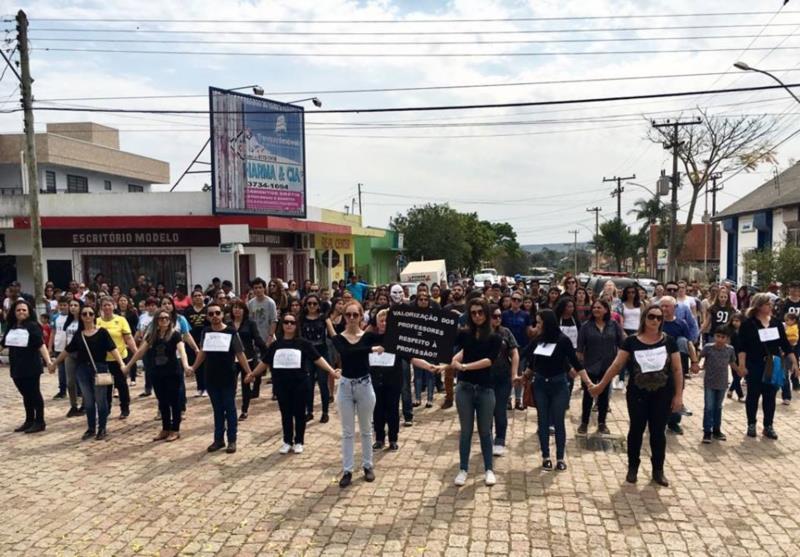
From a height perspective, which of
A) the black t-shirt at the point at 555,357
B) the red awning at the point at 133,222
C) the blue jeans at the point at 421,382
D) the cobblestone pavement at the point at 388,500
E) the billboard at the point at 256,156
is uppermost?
the billboard at the point at 256,156

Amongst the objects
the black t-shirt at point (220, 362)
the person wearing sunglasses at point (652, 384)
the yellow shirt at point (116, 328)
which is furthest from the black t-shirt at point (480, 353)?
the yellow shirt at point (116, 328)

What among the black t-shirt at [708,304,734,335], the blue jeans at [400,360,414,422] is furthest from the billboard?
the black t-shirt at [708,304,734,335]

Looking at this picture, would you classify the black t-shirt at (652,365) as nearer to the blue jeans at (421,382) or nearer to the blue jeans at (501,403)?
the blue jeans at (501,403)

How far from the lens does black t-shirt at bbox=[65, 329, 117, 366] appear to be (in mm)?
7957

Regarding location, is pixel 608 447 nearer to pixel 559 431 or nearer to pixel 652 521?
pixel 559 431

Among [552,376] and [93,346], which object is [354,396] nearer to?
[552,376]

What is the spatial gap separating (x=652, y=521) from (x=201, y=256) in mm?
19075

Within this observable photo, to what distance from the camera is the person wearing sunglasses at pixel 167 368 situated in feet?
25.0

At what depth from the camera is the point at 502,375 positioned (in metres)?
6.97

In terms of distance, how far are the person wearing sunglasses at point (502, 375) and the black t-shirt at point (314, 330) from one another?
2.78 m

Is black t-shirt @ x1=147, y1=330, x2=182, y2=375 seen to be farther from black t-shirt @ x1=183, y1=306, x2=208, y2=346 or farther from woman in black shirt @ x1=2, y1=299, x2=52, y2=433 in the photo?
black t-shirt @ x1=183, y1=306, x2=208, y2=346

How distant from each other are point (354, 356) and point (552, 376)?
6.59 feet

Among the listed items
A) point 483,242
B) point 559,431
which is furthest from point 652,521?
point 483,242

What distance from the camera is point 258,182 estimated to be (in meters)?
23.5
